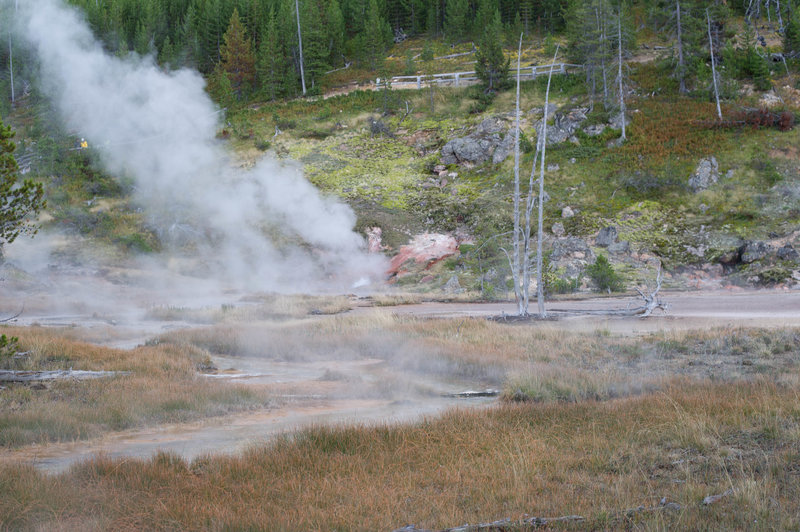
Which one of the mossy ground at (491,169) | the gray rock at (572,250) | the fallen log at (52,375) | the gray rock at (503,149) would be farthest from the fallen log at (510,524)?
the gray rock at (503,149)

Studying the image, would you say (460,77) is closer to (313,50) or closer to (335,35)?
(313,50)

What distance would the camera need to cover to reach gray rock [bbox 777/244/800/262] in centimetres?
2364

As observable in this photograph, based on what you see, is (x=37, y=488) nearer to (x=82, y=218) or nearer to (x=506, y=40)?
(x=82, y=218)

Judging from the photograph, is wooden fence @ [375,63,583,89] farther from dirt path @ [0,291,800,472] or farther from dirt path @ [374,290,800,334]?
dirt path @ [0,291,800,472]

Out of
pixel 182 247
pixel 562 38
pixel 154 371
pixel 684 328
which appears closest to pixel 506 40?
pixel 562 38

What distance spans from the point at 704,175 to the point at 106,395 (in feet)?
110

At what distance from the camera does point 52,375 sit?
1025 centimetres

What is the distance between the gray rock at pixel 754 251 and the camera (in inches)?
963

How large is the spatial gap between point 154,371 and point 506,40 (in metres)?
57.3

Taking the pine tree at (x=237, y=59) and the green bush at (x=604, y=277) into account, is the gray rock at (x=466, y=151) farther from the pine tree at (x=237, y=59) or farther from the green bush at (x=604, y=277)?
the pine tree at (x=237, y=59)

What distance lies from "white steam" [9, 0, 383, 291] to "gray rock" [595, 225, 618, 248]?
12.6 meters

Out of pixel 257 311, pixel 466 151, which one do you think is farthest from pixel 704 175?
pixel 257 311

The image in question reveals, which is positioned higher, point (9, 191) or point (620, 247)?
point (9, 191)

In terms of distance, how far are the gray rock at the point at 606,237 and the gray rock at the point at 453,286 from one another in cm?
858
